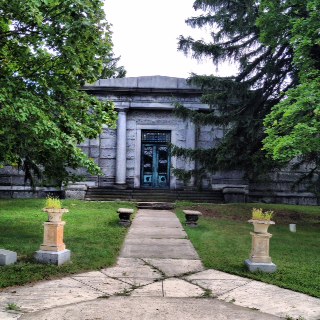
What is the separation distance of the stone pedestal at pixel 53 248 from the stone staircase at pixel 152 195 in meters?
11.0

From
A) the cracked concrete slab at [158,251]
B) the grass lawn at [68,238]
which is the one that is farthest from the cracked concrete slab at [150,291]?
the cracked concrete slab at [158,251]

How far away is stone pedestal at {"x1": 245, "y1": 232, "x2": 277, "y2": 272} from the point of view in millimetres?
6555

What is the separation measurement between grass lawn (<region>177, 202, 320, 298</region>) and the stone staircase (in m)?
2.43

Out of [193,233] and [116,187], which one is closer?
[193,233]

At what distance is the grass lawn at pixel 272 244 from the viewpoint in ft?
20.7

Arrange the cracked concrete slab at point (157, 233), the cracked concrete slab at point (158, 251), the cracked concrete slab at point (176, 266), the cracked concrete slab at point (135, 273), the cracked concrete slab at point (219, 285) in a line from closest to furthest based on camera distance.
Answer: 1. the cracked concrete slab at point (219, 285)
2. the cracked concrete slab at point (135, 273)
3. the cracked concrete slab at point (176, 266)
4. the cracked concrete slab at point (158, 251)
5. the cracked concrete slab at point (157, 233)

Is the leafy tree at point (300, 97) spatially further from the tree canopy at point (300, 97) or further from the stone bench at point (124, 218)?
the stone bench at point (124, 218)

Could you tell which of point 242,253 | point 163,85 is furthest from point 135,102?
point 242,253

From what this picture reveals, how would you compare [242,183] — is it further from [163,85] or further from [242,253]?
[242,253]

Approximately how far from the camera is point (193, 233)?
33.6ft

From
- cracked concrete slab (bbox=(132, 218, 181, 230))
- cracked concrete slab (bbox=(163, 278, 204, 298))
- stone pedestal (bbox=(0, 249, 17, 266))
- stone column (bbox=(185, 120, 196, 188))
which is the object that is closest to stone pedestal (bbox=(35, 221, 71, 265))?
stone pedestal (bbox=(0, 249, 17, 266))

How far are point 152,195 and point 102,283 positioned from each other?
12.7 m

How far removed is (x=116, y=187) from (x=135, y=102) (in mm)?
4443

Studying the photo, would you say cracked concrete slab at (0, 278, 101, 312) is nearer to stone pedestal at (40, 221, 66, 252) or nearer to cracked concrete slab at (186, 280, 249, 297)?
stone pedestal at (40, 221, 66, 252)
